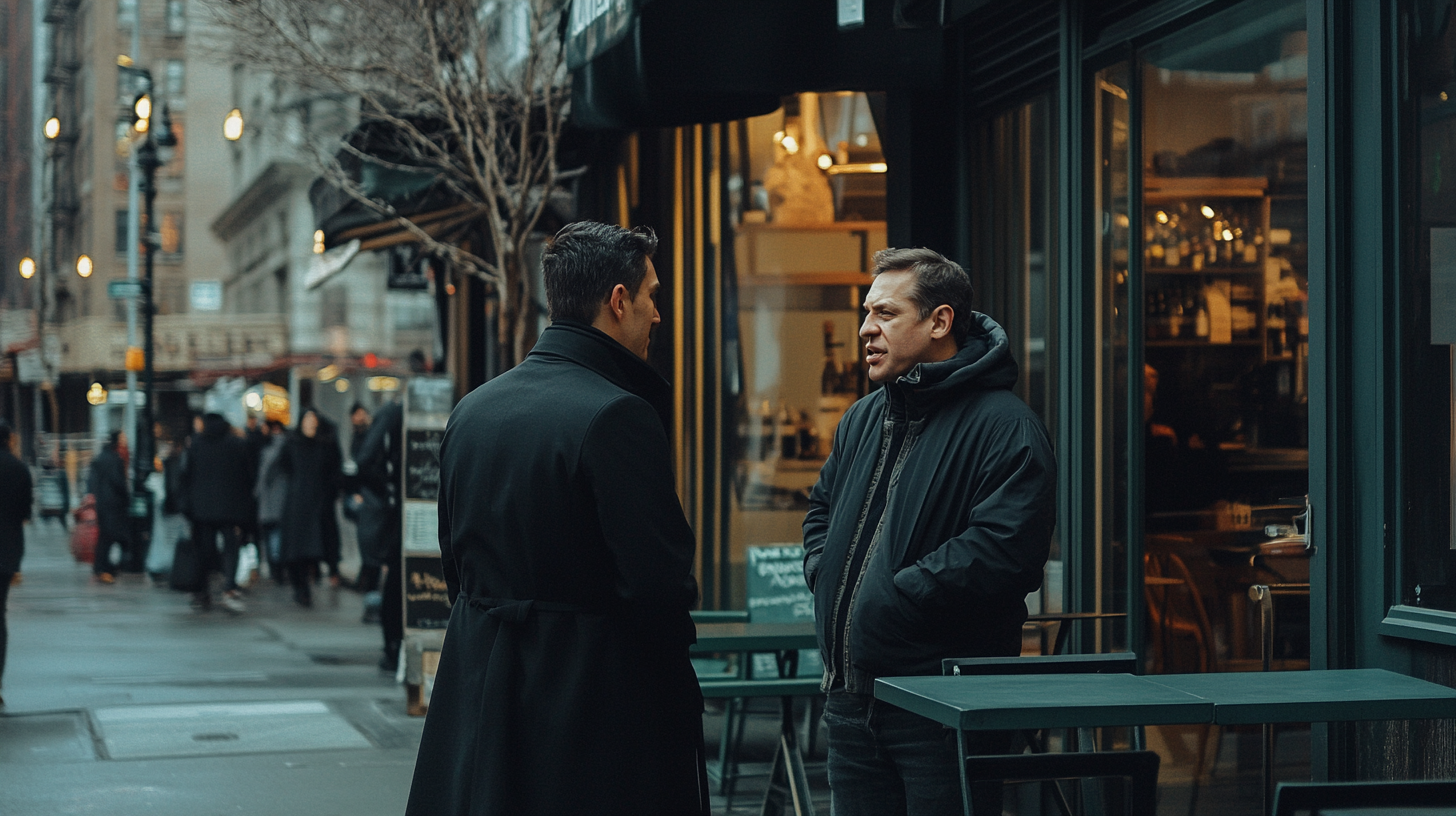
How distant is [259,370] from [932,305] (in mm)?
50632

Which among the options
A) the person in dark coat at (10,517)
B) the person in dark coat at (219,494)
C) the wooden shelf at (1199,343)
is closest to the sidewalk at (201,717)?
the person in dark coat at (10,517)

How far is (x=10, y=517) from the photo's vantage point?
1060 centimetres

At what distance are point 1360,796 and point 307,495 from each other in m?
15.2

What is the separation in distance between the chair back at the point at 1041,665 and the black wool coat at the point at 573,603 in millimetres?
731

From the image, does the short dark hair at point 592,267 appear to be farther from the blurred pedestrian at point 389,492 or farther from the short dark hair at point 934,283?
the blurred pedestrian at point 389,492

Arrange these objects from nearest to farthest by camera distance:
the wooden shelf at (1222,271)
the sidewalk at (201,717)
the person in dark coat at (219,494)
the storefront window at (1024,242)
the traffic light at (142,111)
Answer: the wooden shelf at (1222,271) < the storefront window at (1024,242) < the sidewalk at (201,717) < the person in dark coat at (219,494) < the traffic light at (142,111)

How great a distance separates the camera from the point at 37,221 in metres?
79.2

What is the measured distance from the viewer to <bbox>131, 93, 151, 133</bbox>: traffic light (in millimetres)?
21688

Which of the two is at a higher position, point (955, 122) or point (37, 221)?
point (37, 221)

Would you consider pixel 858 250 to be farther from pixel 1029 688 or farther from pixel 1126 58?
pixel 1029 688

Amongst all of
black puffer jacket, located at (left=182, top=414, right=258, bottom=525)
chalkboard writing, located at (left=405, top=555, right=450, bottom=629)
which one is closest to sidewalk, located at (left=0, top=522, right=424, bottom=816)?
chalkboard writing, located at (left=405, top=555, right=450, bottom=629)

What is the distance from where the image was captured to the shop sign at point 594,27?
700cm

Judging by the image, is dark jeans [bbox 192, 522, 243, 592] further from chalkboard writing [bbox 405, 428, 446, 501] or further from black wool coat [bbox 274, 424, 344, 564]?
chalkboard writing [bbox 405, 428, 446, 501]

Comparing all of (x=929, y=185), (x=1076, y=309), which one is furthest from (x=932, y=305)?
(x=929, y=185)
